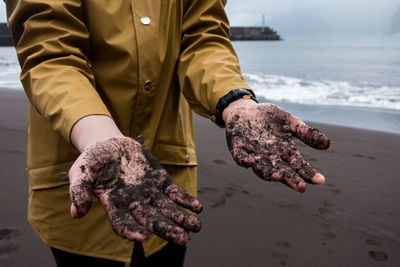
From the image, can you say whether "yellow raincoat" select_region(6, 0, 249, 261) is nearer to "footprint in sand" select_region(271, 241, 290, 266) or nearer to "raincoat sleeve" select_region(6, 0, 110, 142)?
"raincoat sleeve" select_region(6, 0, 110, 142)

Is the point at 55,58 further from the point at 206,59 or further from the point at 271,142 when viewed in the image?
the point at 271,142

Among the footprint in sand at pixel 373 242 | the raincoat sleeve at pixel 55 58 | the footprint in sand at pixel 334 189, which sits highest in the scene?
the raincoat sleeve at pixel 55 58

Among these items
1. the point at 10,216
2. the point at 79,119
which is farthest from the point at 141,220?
the point at 10,216

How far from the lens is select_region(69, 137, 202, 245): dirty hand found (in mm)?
911

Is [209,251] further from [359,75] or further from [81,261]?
[359,75]

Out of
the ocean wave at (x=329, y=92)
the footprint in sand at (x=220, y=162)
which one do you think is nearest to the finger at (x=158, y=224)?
the footprint in sand at (x=220, y=162)

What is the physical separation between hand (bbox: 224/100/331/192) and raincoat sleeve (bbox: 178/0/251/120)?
0.10 meters

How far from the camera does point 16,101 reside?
25.7ft

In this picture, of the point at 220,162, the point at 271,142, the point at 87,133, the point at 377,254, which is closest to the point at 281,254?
the point at 377,254

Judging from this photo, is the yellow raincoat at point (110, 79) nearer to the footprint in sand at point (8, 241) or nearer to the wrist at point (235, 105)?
the wrist at point (235, 105)

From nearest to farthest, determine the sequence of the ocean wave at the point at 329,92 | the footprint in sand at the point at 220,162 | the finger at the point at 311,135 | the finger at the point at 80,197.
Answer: the finger at the point at 80,197, the finger at the point at 311,135, the footprint in sand at the point at 220,162, the ocean wave at the point at 329,92

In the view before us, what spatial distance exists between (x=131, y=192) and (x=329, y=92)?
10.6 m

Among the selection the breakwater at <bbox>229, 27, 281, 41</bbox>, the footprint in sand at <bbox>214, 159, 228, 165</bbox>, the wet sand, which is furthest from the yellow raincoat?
the breakwater at <bbox>229, 27, 281, 41</bbox>

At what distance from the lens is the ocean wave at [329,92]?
9.12m
